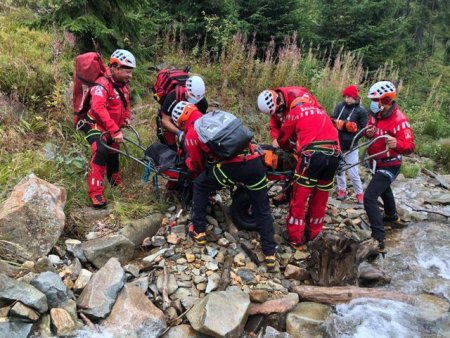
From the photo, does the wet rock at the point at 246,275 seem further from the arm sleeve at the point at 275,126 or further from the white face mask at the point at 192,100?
the white face mask at the point at 192,100

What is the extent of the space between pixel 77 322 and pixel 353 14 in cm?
1331

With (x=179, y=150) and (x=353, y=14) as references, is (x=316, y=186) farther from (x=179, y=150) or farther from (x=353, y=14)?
(x=353, y=14)

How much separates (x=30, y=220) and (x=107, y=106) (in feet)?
5.79

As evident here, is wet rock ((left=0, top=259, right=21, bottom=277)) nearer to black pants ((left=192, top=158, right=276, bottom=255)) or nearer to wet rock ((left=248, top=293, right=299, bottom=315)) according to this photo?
black pants ((left=192, top=158, right=276, bottom=255))

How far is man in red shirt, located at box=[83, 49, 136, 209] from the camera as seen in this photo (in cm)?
491

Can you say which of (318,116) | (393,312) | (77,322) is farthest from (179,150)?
(393,312)

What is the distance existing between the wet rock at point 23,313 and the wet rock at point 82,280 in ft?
2.02

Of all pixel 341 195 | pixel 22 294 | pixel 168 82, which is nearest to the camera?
pixel 22 294

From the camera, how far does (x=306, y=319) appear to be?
3.93 m

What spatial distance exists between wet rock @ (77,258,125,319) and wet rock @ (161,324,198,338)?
58cm

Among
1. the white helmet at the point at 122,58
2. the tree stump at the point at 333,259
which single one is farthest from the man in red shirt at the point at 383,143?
the white helmet at the point at 122,58

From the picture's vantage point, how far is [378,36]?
1380 cm

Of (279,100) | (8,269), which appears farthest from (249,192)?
(8,269)

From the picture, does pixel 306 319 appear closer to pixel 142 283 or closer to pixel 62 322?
pixel 142 283
